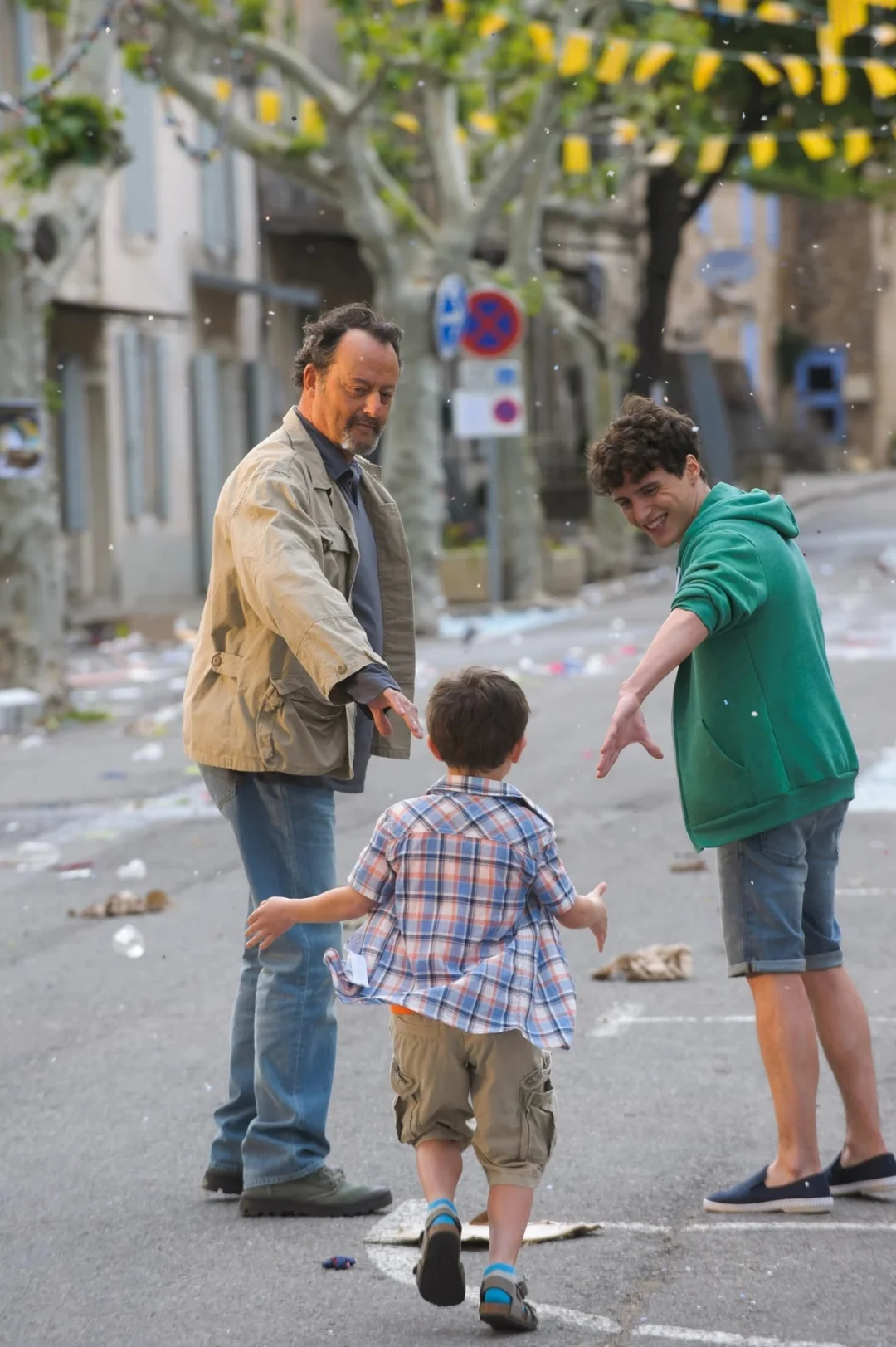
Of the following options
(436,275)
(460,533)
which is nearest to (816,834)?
(436,275)

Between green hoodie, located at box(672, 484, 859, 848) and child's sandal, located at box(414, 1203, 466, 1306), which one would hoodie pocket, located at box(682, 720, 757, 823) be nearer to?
green hoodie, located at box(672, 484, 859, 848)

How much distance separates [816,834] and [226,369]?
1081 inches

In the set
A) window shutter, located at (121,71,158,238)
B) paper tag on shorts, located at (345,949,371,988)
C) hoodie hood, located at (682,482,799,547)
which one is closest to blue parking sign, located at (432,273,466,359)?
window shutter, located at (121,71,158,238)

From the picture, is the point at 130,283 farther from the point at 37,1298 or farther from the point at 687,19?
the point at 37,1298

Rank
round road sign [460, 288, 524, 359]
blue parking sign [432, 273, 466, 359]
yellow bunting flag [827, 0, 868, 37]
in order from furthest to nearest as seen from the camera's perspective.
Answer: round road sign [460, 288, 524, 359]
blue parking sign [432, 273, 466, 359]
yellow bunting flag [827, 0, 868, 37]

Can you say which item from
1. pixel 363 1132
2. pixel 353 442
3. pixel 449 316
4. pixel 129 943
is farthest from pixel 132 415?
pixel 353 442

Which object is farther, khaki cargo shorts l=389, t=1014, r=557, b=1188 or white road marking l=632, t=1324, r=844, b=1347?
khaki cargo shorts l=389, t=1014, r=557, b=1188

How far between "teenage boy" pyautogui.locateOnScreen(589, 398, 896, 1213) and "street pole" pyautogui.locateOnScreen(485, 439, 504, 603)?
19.5 meters

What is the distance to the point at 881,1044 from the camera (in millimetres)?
6555

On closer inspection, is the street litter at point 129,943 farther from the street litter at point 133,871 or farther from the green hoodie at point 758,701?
the green hoodie at point 758,701

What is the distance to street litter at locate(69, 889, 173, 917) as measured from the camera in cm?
892

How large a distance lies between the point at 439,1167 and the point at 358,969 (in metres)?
0.39

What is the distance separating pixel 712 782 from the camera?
4.91 metres

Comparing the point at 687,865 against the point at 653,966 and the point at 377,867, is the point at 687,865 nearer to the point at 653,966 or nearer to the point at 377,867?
the point at 653,966
